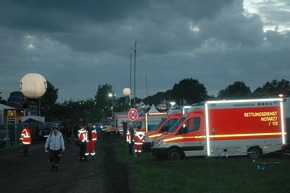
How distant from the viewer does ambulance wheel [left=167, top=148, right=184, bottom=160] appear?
811 inches

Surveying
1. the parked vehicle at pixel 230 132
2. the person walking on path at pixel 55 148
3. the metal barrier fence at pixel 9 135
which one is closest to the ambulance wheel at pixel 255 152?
the parked vehicle at pixel 230 132

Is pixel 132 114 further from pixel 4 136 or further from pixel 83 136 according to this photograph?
pixel 4 136

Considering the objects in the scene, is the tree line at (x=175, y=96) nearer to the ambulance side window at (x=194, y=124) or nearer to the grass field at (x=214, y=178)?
the ambulance side window at (x=194, y=124)

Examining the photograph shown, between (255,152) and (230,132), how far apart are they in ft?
4.99

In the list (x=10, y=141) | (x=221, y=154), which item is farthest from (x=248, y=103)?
(x=10, y=141)

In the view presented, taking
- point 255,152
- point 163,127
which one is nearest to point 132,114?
point 163,127

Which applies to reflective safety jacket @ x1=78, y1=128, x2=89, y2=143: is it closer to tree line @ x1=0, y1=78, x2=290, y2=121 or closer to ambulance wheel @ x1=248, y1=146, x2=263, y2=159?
ambulance wheel @ x1=248, y1=146, x2=263, y2=159

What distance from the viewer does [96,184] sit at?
13484 millimetres

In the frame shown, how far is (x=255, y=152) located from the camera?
20625 mm

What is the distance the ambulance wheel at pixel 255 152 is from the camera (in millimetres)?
20562

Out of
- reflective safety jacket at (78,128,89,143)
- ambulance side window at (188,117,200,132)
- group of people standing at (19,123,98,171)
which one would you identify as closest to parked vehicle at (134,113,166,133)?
group of people standing at (19,123,98,171)

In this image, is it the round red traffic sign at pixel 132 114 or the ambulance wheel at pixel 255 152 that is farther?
the round red traffic sign at pixel 132 114

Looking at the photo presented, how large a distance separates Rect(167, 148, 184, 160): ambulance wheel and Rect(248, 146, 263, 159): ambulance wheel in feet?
10.4

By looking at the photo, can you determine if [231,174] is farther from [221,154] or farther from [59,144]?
[59,144]
